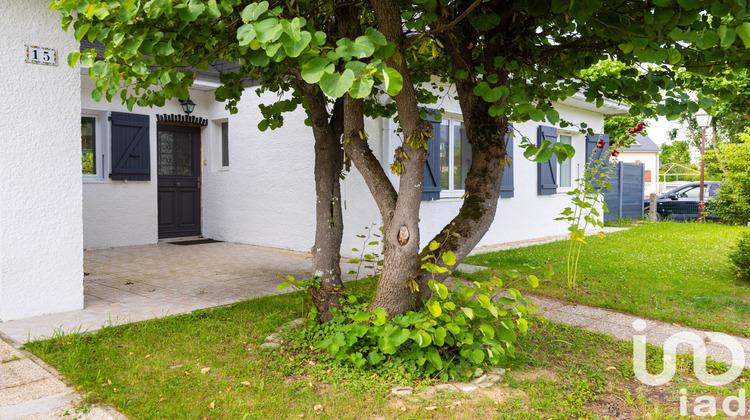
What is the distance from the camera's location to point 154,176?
9031 mm

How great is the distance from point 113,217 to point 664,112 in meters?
7.89

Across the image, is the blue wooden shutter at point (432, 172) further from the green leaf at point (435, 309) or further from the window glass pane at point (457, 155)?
the green leaf at point (435, 309)

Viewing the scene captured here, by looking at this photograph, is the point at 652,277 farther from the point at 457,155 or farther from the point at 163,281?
the point at 163,281

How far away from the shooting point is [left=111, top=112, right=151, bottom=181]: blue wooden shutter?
331 inches

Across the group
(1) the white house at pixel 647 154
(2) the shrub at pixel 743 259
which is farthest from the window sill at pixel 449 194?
(1) the white house at pixel 647 154

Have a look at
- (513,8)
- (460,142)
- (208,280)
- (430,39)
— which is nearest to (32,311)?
(208,280)

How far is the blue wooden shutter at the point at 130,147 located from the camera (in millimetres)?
8398

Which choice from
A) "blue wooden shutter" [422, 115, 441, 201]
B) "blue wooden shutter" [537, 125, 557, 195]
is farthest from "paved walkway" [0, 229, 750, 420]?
"blue wooden shutter" [537, 125, 557, 195]

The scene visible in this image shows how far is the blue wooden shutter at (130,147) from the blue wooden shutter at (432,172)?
14.7ft

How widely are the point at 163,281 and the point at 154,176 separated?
3.65 meters

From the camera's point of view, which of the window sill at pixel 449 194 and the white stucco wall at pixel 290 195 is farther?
the window sill at pixel 449 194

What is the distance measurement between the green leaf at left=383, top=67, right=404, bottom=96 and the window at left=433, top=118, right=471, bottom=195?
20.4 ft

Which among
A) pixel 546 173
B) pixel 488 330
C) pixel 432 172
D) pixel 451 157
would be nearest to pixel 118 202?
pixel 432 172

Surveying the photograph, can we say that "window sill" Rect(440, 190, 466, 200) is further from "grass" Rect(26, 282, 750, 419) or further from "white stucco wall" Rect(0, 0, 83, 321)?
"white stucco wall" Rect(0, 0, 83, 321)
